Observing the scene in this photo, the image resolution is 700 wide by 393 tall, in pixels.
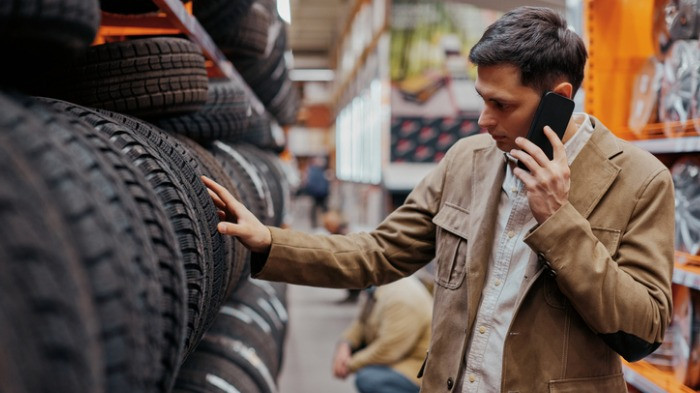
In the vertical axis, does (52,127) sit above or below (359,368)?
above

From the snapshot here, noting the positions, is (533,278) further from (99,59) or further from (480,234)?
(99,59)

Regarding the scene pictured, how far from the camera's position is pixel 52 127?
0.80m

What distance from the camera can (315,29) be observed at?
2145 cm

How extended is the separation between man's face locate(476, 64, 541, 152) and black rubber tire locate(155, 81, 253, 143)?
0.77 m

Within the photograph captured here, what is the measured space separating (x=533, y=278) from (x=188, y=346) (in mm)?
725

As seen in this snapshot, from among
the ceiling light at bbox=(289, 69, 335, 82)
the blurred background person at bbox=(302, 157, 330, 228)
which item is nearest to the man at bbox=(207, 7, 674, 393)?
the blurred background person at bbox=(302, 157, 330, 228)

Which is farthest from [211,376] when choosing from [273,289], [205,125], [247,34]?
[273,289]

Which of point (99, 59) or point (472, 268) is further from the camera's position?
point (472, 268)

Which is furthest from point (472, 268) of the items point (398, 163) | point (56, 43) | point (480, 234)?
point (398, 163)

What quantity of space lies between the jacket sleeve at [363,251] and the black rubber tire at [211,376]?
0.40 metres

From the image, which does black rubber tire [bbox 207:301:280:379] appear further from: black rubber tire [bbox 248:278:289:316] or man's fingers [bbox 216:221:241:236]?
man's fingers [bbox 216:221:241:236]

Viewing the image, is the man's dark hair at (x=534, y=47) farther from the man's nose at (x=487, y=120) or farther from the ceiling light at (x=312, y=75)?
the ceiling light at (x=312, y=75)

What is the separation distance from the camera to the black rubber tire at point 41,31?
79 centimetres

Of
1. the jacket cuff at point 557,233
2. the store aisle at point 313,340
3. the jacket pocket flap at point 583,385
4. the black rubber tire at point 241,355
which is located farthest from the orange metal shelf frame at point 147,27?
the store aisle at point 313,340
